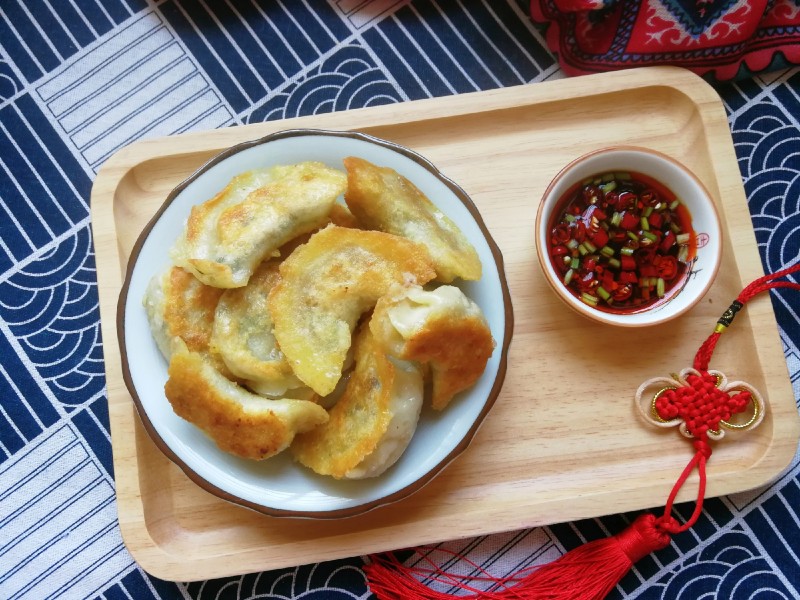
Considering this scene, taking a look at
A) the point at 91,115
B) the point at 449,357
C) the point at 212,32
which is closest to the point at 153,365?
the point at 449,357

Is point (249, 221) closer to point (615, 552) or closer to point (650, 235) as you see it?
point (650, 235)

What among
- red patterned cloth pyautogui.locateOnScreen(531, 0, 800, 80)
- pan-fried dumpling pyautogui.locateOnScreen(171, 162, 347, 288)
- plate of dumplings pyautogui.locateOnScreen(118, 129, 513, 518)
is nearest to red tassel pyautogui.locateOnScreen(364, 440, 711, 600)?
plate of dumplings pyautogui.locateOnScreen(118, 129, 513, 518)

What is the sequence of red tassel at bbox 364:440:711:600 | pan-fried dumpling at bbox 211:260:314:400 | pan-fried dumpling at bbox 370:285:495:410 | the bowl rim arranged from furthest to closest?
red tassel at bbox 364:440:711:600
the bowl rim
pan-fried dumpling at bbox 211:260:314:400
pan-fried dumpling at bbox 370:285:495:410

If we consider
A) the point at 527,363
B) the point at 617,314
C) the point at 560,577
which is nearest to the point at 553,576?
the point at 560,577

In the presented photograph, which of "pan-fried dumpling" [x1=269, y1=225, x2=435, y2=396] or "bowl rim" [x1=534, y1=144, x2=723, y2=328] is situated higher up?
"pan-fried dumpling" [x1=269, y1=225, x2=435, y2=396]

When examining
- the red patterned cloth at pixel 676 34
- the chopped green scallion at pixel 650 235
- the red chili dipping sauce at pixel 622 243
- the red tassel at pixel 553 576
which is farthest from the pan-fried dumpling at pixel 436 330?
the red patterned cloth at pixel 676 34

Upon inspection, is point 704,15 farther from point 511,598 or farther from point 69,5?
point 69,5

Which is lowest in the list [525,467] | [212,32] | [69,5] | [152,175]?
[525,467]

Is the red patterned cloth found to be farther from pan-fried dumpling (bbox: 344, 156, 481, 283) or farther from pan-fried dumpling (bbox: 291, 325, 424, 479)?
pan-fried dumpling (bbox: 291, 325, 424, 479)

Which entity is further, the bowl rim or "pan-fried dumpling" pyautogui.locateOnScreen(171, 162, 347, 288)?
the bowl rim
